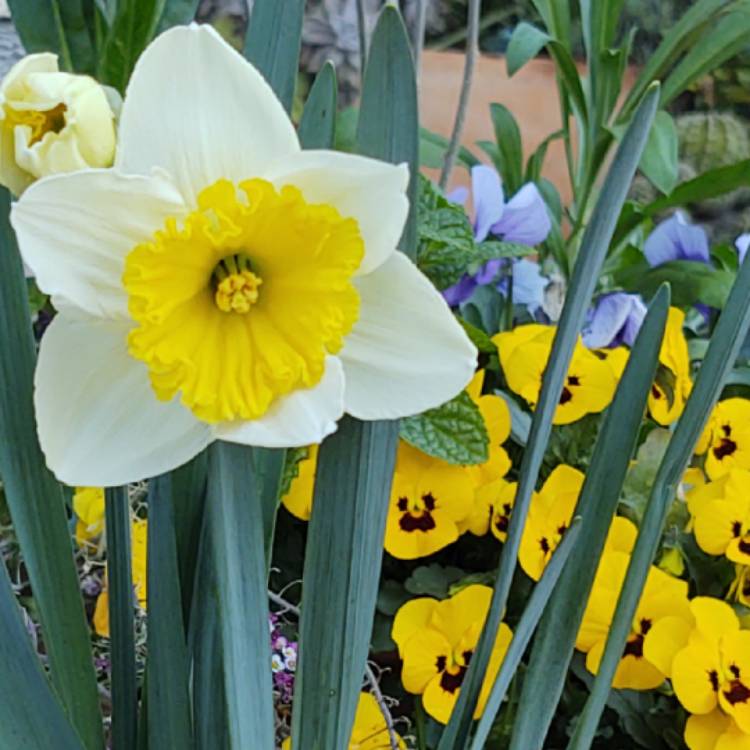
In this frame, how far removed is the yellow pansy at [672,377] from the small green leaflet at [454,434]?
118mm

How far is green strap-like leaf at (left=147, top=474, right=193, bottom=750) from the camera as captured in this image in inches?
13.1

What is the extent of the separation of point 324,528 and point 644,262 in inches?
23.1

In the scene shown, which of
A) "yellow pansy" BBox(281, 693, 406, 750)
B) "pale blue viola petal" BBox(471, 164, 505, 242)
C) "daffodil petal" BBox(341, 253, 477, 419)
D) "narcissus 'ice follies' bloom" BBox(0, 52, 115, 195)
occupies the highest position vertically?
"narcissus 'ice follies' bloom" BBox(0, 52, 115, 195)

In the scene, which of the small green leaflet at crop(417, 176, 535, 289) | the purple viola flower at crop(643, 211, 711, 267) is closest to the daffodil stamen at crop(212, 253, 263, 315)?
the small green leaflet at crop(417, 176, 535, 289)

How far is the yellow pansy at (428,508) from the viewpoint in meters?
0.53

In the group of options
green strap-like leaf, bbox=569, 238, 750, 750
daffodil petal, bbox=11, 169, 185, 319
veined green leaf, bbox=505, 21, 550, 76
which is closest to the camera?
daffodil petal, bbox=11, 169, 185, 319

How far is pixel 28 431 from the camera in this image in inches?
12.9

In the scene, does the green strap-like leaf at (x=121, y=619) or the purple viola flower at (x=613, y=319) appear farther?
the purple viola flower at (x=613, y=319)

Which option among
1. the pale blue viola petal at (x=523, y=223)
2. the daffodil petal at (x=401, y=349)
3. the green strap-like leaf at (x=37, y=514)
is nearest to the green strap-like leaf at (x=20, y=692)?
the green strap-like leaf at (x=37, y=514)

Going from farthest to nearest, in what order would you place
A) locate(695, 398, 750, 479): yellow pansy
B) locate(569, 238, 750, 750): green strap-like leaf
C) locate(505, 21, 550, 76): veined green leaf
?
locate(505, 21, 550, 76): veined green leaf, locate(695, 398, 750, 479): yellow pansy, locate(569, 238, 750, 750): green strap-like leaf

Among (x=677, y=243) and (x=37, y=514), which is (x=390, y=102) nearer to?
(x=37, y=514)

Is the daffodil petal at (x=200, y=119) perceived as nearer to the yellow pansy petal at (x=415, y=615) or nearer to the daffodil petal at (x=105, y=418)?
the daffodil petal at (x=105, y=418)

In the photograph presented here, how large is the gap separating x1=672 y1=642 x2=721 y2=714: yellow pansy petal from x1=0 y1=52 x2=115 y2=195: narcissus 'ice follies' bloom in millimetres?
351

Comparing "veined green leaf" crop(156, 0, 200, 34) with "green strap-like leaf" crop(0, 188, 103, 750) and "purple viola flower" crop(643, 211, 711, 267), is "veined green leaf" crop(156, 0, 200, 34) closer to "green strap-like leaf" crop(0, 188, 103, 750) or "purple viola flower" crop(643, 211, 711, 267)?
"green strap-like leaf" crop(0, 188, 103, 750)
